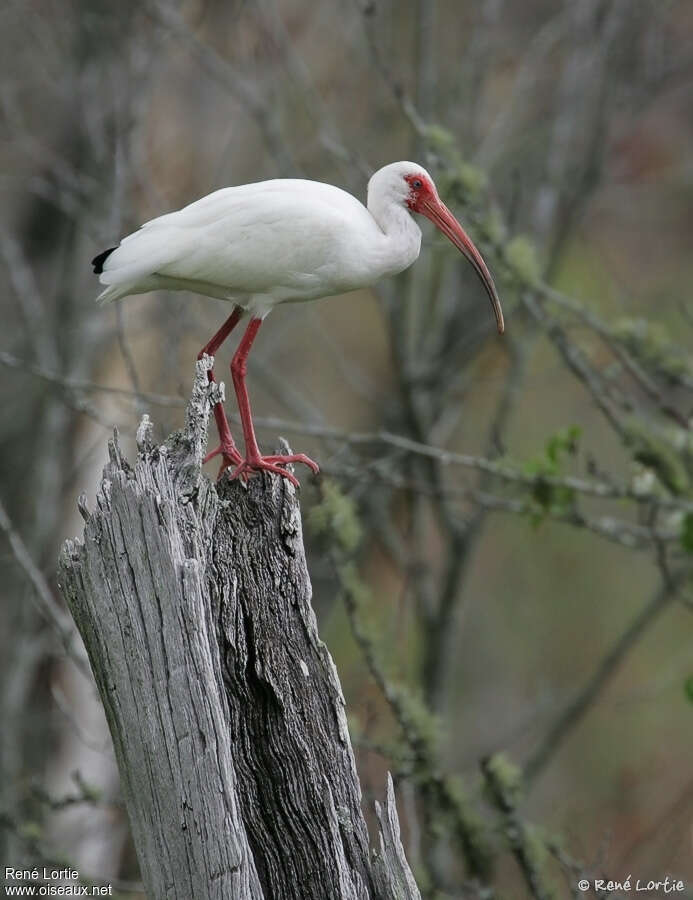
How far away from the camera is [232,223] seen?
470cm

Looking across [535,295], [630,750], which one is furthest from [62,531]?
[630,750]

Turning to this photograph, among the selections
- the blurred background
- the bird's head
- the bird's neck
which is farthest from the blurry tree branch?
the bird's neck

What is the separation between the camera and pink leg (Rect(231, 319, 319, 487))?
13.9 feet

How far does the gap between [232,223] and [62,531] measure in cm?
707

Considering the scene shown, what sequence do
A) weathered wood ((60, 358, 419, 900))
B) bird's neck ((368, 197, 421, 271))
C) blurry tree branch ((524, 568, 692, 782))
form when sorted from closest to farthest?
1. weathered wood ((60, 358, 419, 900))
2. bird's neck ((368, 197, 421, 271))
3. blurry tree branch ((524, 568, 692, 782))

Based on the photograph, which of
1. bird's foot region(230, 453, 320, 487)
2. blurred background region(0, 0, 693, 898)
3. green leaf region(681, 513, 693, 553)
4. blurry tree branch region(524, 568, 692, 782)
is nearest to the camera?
bird's foot region(230, 453, 320, 487)

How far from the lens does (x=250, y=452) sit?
438 centimetres

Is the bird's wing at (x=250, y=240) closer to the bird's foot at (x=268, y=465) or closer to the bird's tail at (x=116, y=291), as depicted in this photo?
the bird's tail at (x=116, y=291)

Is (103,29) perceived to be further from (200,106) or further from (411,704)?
(411,704)

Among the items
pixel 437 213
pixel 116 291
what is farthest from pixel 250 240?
pixel 437 213

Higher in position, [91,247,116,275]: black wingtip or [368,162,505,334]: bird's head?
[368,162,505,334]: bird's head

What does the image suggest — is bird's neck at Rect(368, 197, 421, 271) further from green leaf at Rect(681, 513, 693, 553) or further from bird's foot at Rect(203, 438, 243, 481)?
green leaf at Rect(681, 513, 693, 553)

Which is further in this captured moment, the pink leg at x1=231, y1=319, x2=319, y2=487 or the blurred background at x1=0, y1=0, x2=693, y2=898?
the blurred background at x1=0, y1=0, x2=693, y2=898

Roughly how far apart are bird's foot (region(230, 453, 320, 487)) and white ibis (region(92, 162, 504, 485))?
0.23 ft
